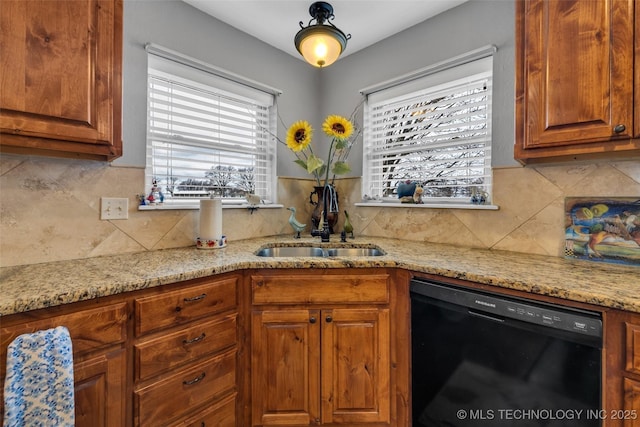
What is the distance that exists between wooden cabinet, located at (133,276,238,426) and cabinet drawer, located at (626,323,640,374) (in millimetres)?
1443

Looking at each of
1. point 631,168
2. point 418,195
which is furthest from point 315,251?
point 631,168

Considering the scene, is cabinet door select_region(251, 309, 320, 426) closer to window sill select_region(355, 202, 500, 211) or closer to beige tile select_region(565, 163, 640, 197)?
window sill select_region(355, 202, 500, 211)

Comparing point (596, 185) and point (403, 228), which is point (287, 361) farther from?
point (596, 185)

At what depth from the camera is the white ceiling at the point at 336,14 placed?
1895 mm

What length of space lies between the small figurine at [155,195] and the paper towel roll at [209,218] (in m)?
0.24

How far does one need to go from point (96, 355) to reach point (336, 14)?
2235 millimetres

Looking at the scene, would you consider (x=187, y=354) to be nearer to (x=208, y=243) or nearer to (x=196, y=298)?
(x=196, y=298)

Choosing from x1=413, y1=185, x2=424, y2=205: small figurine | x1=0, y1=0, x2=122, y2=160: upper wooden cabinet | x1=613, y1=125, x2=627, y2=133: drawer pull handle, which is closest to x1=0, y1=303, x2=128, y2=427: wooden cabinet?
x1=0, y1=0, x2=122, y2=160: upper wooden cabinet

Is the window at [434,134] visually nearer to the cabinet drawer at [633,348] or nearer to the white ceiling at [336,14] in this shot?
the white ceiling at [336,14]

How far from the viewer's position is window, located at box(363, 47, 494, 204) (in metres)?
1.88

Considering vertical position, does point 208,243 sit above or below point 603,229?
below

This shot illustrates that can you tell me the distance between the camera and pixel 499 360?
1.14 meters

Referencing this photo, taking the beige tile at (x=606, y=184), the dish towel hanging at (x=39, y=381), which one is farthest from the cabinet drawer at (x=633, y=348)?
the dish towel hanging at (x=39, y=381)

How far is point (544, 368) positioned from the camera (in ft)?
3.42
